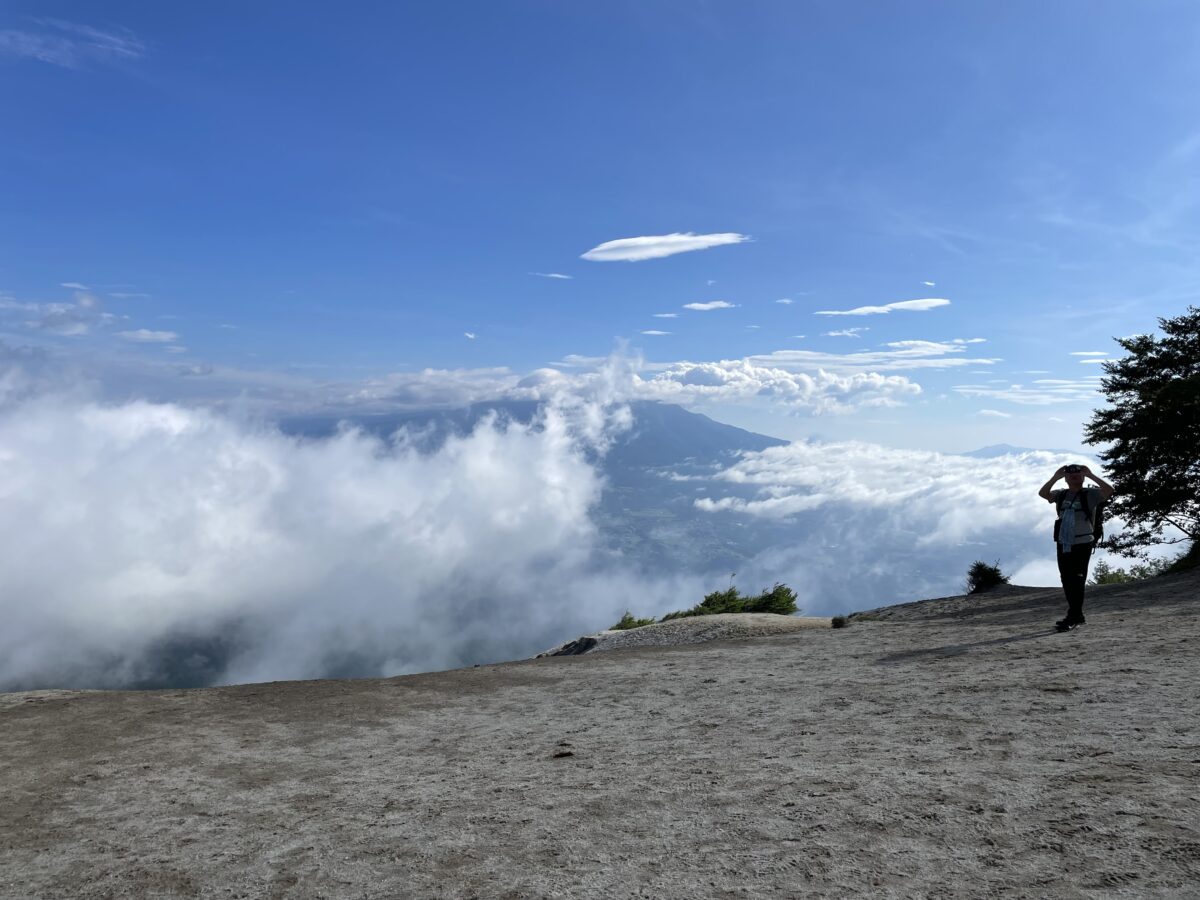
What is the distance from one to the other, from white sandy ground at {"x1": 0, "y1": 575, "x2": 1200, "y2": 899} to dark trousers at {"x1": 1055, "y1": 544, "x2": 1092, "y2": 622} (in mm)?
896

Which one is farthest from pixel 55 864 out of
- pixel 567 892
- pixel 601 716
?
pixel 601 716

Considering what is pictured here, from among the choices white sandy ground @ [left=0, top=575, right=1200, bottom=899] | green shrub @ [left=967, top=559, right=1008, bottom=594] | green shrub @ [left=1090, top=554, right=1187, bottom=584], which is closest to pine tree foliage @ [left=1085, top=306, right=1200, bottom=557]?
green shrub @ [left=1090, top=554, right=1187, bottom=584]

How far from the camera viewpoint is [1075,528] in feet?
41.8

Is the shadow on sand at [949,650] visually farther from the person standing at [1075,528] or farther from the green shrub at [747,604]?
the green shrub at [747,604]

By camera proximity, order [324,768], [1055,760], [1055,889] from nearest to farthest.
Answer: [1055,889], [1055,760], [324,768]

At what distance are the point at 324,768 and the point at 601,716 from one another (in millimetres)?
3472

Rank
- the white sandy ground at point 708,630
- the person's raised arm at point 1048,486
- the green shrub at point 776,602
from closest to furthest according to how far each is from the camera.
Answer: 1. the person's raised arm at point 1048,486
2. the white sandy ground at point 708,630
3. the green shrub at point 776,602

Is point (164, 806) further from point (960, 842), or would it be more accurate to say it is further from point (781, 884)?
point (960, 842)

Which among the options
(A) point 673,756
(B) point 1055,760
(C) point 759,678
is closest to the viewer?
(B) point 1055,760

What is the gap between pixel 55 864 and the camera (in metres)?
5.67

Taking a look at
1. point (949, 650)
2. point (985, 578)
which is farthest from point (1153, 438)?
point (949, 650)

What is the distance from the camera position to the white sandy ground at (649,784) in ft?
15.1

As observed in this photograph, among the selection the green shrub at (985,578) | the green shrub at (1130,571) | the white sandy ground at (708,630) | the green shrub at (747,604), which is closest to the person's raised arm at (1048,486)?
the white sandy ground at (708,630)

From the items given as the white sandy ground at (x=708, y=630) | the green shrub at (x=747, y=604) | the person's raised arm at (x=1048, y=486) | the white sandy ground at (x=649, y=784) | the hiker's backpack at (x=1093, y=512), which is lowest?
the green shrub at (x=747, y=604)
